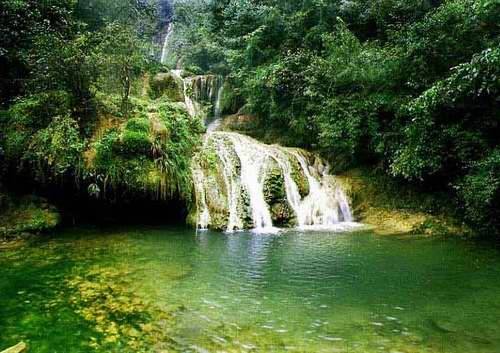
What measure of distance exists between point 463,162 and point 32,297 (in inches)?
381

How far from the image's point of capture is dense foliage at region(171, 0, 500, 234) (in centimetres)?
952

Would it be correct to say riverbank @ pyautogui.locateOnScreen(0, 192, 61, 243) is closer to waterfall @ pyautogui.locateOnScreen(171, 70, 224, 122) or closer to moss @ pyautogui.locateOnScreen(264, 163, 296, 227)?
moss @ pyautogui.locateOnScreen(264, 163, 296, 227)

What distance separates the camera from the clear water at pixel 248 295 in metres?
4.48

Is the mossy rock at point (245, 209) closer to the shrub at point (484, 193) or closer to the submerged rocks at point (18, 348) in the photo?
the shrub at point (484, 193)

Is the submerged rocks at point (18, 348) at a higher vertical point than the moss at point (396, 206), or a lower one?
lower

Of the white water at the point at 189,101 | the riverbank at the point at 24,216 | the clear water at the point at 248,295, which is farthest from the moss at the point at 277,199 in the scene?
the white water at the point at 189,101

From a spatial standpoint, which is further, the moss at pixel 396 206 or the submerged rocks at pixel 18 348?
the moss at pixel 396 206

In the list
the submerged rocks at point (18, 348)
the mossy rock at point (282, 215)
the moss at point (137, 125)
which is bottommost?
the submerged rocks at point (18, 348)

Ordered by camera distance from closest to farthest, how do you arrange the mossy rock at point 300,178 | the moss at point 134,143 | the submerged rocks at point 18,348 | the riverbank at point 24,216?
1. the submerged rocks at point 18,348
2. the riverbank at point 24,216
3. the moss at point 134,143
4. the mossy rock at point 300,178

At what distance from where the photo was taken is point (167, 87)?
1631cm

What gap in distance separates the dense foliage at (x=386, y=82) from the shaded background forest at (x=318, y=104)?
0.04m

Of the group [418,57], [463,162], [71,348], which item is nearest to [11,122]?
[71,348]

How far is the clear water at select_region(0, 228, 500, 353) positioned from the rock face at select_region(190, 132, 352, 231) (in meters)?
1.75

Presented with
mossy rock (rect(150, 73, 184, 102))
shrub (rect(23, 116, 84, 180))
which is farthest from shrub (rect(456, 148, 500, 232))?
mossy rock (rect(150, 73, 184, 102))
